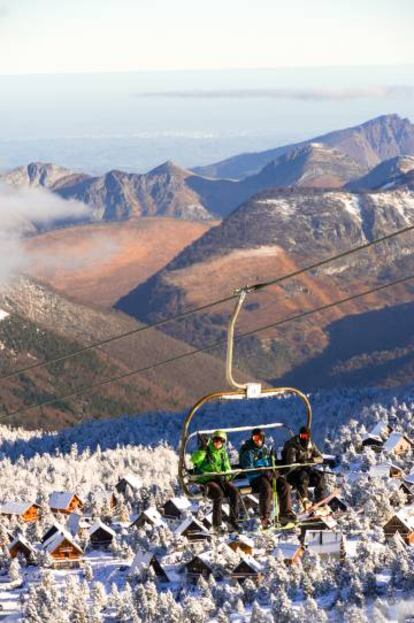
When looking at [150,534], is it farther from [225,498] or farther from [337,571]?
[225,498]

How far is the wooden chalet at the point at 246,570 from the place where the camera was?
148875 mm

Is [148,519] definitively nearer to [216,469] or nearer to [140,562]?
[140,562]

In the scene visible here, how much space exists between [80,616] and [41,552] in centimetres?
3469

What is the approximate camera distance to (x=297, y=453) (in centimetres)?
6856

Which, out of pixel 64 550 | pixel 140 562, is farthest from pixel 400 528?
pixel 64 550

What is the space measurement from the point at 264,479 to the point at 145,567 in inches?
3557

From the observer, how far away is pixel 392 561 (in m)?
142

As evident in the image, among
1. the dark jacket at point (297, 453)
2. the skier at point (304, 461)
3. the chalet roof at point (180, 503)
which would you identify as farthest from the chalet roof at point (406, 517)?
the dark jacket at point (297, 453)

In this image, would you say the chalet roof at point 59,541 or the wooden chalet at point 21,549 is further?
the wooden chalet at point 21,549

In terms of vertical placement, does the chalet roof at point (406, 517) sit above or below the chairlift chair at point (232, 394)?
below

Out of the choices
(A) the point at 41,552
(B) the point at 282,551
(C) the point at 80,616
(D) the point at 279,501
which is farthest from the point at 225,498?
(A) the point at 41,552

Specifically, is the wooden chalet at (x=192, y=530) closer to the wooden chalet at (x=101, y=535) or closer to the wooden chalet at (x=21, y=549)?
the wooden chalet at (x=101, y=535)

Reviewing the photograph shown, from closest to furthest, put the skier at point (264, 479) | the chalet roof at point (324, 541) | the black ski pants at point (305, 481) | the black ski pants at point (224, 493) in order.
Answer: the skier at point (264, 479) < the black ski pants at point (224, 493) < the black ski pants at point (305, 481) < the chalet roof at point (324, 541)

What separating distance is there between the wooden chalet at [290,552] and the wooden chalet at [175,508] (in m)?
32.8
